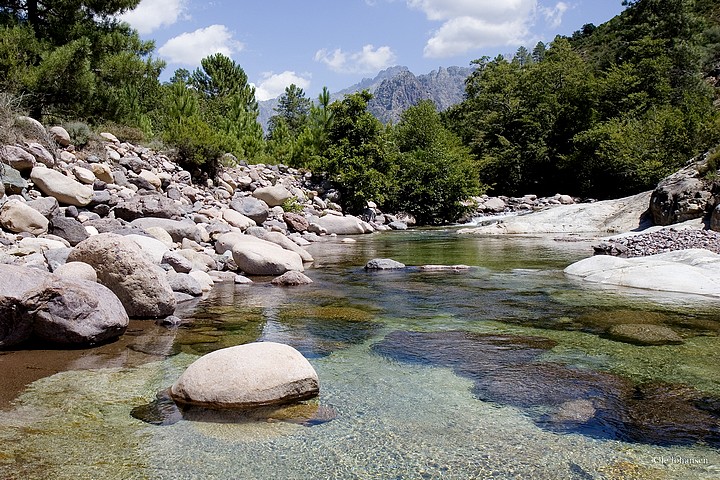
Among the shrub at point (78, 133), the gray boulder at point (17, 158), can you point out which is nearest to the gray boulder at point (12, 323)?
the gray boulder at point (17, 158)

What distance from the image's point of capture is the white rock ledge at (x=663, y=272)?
904 cm

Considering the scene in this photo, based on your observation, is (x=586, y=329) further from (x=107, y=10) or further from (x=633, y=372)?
(x=107, y=10)

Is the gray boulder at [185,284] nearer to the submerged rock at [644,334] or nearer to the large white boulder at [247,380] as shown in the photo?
the large white boulder at [247,380]

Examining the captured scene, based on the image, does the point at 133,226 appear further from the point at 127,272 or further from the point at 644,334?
the point at 644,334

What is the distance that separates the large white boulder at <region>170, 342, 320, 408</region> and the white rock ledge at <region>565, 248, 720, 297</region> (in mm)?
7139

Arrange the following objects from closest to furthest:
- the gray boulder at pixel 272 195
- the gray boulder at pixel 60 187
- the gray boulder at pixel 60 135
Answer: the gray boulder at pixel 60 187
the gray boulder at pixel 60 135
the gray boulder at pixel 272 195

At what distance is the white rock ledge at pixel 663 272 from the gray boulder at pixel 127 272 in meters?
7.71

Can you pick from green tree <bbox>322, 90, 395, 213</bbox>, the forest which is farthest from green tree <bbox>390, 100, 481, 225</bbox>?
green tree <bbox>322, 90, 395, 213</bbox>

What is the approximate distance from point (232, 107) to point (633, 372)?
36.2 m

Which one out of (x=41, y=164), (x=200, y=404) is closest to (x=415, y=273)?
(x=200, y=404)

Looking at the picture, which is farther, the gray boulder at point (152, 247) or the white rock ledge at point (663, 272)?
the gray boulder at point (152, 247)

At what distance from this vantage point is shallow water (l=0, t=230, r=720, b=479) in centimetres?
351

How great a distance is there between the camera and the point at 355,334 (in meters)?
6.85

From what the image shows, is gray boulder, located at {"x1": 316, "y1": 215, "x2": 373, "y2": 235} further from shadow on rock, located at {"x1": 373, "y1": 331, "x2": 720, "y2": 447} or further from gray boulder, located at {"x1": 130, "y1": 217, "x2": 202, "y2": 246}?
shadow on rock, located at {"x1": 373, "y1": 331, "x2": 720, "y2": 447}
